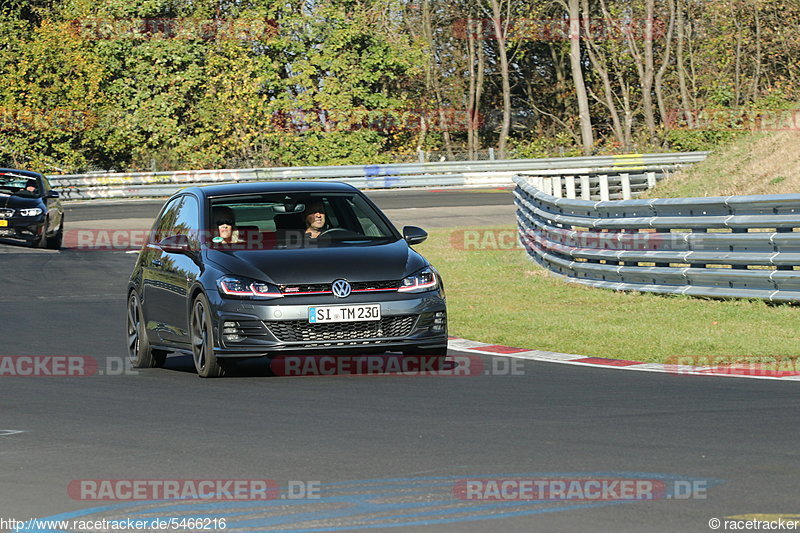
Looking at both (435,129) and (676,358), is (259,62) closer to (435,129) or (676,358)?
(435,129)

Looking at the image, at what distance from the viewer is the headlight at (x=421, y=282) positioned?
10.8 m

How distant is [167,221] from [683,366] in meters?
4.64

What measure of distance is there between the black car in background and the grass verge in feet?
31.9

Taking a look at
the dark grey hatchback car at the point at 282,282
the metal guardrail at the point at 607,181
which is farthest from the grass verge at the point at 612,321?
the metal guardrail at the point at 607,181

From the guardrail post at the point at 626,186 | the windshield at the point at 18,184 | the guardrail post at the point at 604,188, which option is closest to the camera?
the guardrail post at the point at 604,188

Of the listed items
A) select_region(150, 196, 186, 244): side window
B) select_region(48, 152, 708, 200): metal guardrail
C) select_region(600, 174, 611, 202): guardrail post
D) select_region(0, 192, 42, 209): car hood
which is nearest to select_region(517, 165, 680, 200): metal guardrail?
select_region(600, 174, 611, 202): guardrail post

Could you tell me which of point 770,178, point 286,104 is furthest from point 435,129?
point 770,178

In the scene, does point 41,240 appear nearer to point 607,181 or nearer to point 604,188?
point 604,188

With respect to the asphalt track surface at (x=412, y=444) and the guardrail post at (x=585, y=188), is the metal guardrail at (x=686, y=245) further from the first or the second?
the guardrail post at (x=585, y=188)

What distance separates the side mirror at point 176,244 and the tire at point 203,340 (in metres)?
0.64

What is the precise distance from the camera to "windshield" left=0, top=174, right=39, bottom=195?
26.4m

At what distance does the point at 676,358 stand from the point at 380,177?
108 ft

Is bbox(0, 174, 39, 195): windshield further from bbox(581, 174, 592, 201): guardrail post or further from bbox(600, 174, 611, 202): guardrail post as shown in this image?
bbox(600, 174, 611, 202): guardrail post

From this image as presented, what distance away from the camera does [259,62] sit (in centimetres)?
5388
